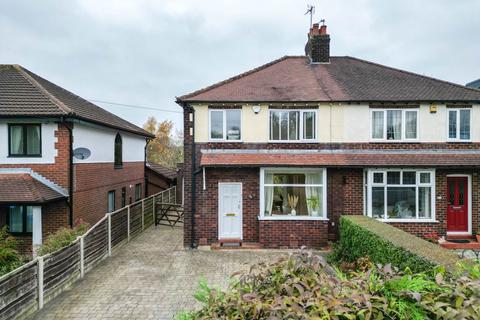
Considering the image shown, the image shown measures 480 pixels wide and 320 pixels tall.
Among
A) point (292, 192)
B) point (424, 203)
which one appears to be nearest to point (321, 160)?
point (292, 192)

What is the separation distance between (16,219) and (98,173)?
11.6ft

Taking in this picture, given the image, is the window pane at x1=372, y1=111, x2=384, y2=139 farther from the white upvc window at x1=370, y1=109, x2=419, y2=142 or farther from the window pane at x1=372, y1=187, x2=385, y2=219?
the window pane at x1=372, y1=187, x2=385, y2=219

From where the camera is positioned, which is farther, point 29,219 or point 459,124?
point 459,124

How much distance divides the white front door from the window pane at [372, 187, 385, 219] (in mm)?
5105

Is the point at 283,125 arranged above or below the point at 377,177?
above

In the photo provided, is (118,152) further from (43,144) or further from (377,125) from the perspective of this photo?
(377,125)

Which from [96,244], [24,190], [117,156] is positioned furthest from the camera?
[117,156]

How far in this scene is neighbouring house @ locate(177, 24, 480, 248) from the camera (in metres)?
10.8

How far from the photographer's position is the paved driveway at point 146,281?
6.43 metres

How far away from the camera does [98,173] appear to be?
1334 centimetres

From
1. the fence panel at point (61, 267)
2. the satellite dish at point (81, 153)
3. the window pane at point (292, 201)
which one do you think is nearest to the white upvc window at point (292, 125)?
the window pane at point (292, 201)

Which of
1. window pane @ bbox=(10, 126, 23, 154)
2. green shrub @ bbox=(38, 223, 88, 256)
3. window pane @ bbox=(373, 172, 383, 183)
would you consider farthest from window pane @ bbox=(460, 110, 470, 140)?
window pane @ bbox=(10, 126, 23, 154)

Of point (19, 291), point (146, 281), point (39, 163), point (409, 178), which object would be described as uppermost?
point (39, 163)

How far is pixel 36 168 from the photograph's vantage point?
35.7ft
